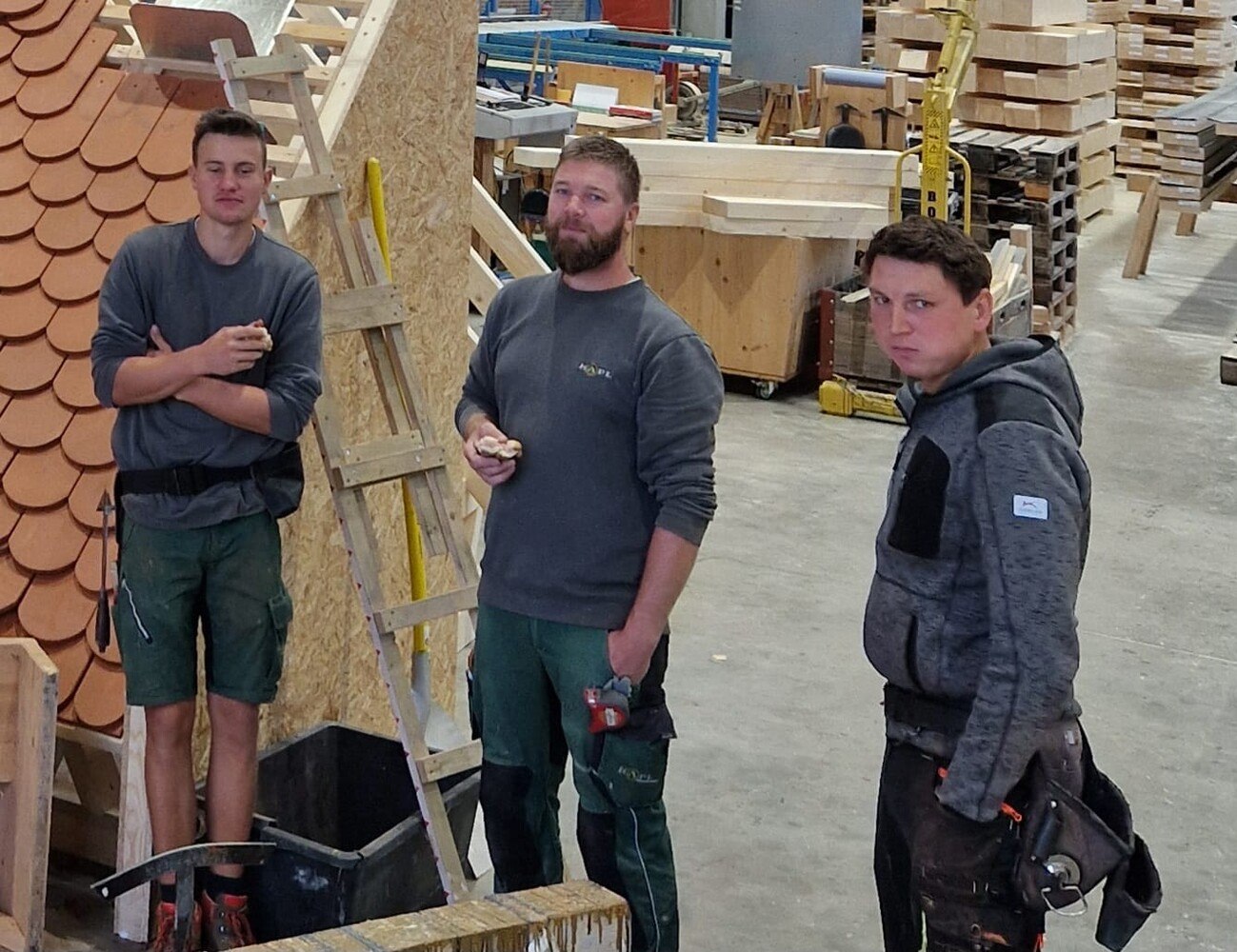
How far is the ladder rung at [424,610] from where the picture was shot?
14.0 ft

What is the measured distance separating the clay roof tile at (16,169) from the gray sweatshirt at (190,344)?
4.14 ft

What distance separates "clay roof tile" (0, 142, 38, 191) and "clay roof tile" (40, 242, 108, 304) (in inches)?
12.8

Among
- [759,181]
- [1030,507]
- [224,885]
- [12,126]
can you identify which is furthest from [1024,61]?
[1030,507]

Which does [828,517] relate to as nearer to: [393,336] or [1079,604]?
[1079,604]

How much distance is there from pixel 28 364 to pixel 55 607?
0.75m

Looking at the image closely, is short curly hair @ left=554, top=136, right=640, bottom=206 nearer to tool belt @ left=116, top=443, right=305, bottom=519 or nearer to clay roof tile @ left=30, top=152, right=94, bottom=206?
tool belt @ left=116, top=443, right=305, bottom=519

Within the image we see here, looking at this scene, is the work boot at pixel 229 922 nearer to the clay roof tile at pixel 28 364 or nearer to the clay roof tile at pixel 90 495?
the clay roof tile at pixel 90 495

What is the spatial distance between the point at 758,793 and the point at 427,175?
2.32 meters

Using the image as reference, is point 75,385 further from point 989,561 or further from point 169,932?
point 989,561

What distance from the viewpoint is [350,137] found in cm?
477

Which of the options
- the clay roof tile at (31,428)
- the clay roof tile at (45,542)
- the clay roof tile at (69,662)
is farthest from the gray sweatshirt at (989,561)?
the clay roof tile at (31,428)

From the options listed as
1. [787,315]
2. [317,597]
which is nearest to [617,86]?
[787,315]

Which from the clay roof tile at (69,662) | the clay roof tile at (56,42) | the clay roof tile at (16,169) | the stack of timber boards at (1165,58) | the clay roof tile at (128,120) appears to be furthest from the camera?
the stack of timber boards at (1165,58)

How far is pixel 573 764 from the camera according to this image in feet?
12.2
